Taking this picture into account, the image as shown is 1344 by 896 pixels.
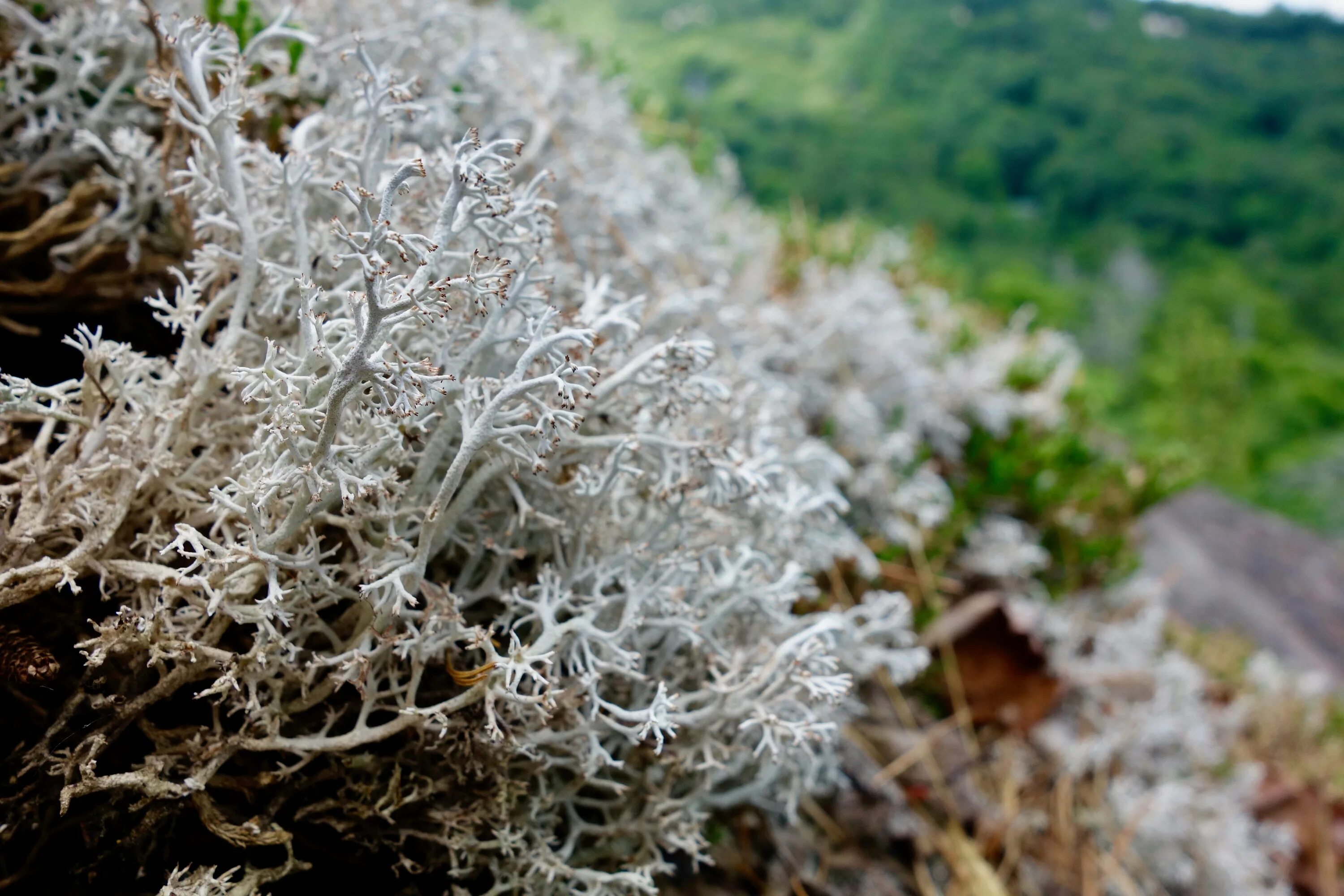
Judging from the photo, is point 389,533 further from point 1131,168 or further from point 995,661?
point 1131,168

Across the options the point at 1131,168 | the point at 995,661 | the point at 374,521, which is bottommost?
the point at 1131,168

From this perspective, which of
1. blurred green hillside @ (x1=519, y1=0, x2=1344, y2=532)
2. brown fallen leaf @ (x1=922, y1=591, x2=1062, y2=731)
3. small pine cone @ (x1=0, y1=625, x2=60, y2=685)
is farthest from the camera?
blurred green hillside @ (x1=519, y1=0, x2=1344, y2=532)

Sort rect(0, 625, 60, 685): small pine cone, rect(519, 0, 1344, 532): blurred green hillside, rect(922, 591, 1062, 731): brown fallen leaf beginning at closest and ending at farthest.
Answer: rect(0, 625, 60, 685): small pine cone → rect(922, 591, 1062, 731): brown fallen leaf → rect(519, 0, 1344, 532): blurred green hillside

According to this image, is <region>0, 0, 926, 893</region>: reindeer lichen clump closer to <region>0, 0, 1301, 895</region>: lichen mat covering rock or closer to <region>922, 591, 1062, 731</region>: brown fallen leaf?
<region>0, 0, 1301, 895</region>: lichen mat covering rock

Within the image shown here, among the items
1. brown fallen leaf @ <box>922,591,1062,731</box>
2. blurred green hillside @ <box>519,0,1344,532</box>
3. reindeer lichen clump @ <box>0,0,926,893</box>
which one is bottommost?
blurred green hillside @ <box>519,0,1344,532</box>

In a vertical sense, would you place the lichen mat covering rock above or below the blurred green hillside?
above

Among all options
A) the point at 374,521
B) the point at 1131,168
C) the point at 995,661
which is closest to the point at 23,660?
the point at 374,521

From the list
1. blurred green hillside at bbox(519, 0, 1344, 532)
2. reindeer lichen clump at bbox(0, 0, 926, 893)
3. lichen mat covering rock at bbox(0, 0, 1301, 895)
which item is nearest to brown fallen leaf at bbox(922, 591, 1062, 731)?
lichen mat covering rock at bbox(0, 0, 1301, 895)
